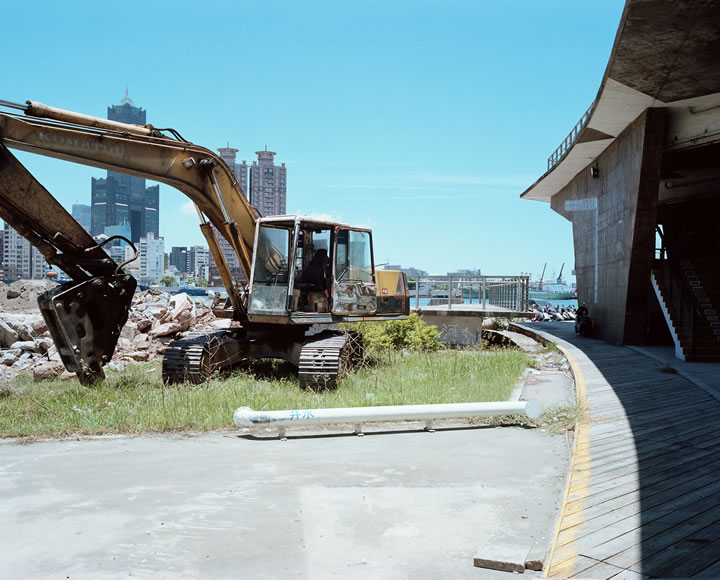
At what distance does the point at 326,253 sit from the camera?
11945 millimetres

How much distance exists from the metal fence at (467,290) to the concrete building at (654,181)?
239 cm

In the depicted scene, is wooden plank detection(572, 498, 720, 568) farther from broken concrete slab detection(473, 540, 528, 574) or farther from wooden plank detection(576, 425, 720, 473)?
wooden plank detection(576, 425, 720, 473)

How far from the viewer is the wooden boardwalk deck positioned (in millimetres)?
4105

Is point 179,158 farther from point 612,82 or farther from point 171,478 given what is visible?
point 612,82

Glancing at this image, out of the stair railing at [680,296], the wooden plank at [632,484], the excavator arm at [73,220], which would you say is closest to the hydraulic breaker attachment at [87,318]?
the excavator arm at [73,220]

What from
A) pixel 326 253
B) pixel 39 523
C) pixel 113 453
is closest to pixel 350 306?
pixel 326 253

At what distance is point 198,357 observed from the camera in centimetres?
1105

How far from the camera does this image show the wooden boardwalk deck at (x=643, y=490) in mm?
4105

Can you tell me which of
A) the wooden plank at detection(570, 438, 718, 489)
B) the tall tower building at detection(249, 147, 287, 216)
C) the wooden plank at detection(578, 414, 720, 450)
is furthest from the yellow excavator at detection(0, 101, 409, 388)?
the tall tower building at detection(249, 147, 287, 216)

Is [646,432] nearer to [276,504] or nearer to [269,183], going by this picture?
[276,504]

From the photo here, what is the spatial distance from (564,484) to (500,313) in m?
19.3

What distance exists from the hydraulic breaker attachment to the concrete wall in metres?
11.9

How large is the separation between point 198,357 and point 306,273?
7.80 ft

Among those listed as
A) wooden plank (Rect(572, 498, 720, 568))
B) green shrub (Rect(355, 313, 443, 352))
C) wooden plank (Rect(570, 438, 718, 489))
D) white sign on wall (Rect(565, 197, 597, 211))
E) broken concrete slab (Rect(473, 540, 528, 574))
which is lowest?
broken concrete slab (Rect(473, 540, 528, 574))
